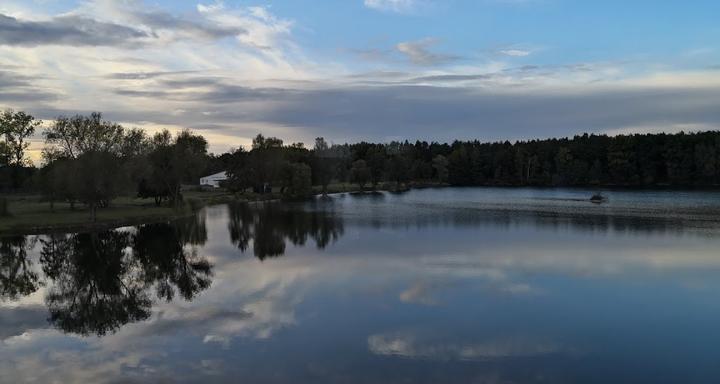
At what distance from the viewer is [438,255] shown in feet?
88.4

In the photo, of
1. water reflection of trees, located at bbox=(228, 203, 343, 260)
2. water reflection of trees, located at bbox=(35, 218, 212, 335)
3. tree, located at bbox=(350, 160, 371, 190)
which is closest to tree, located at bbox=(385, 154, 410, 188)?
tree, located at bbox=(350, 160, 371, 190)

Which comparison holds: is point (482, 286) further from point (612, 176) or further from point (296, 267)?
point (612, 176)

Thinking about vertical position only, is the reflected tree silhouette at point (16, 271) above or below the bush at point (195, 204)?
below

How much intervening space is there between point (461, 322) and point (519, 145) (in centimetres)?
12677

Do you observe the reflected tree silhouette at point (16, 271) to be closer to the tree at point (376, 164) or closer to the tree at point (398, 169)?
the tree at point (376, 164)

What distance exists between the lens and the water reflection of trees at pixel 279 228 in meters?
32.1

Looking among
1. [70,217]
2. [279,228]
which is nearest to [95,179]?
[70,217]

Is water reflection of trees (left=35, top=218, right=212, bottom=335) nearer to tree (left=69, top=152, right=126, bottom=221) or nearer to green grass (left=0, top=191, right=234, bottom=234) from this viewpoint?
A: green grass (left=0, top=191, right=234, bottom=234)

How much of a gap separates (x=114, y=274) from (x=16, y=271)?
477cm

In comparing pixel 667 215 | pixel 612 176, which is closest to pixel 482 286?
pixel 667 215

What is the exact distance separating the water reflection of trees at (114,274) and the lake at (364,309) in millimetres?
118

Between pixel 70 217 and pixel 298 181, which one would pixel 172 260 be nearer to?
pixel 70 217

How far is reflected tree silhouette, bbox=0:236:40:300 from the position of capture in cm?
2075

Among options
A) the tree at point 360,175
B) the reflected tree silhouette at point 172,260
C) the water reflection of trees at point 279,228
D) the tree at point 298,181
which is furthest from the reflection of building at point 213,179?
the reflected tree silhouette at point 172,260
